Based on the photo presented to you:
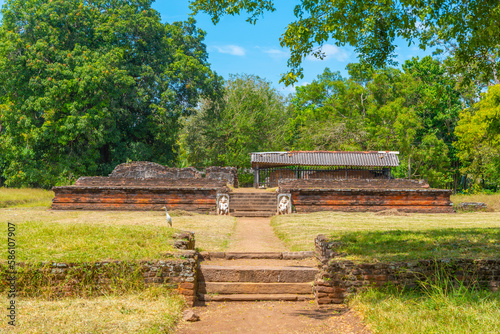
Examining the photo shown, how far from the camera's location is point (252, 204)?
2023 centimetres

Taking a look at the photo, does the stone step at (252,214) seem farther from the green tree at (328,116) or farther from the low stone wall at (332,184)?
the green tree at (328,116)

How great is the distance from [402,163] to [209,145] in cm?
1736

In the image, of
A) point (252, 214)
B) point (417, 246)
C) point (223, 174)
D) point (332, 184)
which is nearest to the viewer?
point (417, 246)

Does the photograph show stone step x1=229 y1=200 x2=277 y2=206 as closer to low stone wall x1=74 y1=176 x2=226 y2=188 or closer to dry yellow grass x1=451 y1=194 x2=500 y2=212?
low stone wall x1=74 y1=176 x2=226 y2=188

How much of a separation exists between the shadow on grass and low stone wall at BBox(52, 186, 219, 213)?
11766mm

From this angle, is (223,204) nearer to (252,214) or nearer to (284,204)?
(252,214)

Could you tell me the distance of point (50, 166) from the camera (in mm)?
29406

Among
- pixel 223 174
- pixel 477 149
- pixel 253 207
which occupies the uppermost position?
pixel 477 149

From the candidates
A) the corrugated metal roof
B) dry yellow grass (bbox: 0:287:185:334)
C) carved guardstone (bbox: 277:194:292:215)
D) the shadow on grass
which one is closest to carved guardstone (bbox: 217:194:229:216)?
carved guardstone (bbox: 277:194:292:215)

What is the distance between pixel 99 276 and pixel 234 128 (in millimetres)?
34617

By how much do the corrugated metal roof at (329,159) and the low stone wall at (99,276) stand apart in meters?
21.0

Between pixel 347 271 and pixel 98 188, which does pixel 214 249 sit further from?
pixel 98 188

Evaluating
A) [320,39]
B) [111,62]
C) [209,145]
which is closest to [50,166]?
[111,62]

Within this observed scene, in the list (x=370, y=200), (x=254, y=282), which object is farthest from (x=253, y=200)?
(x=254, y=282)
